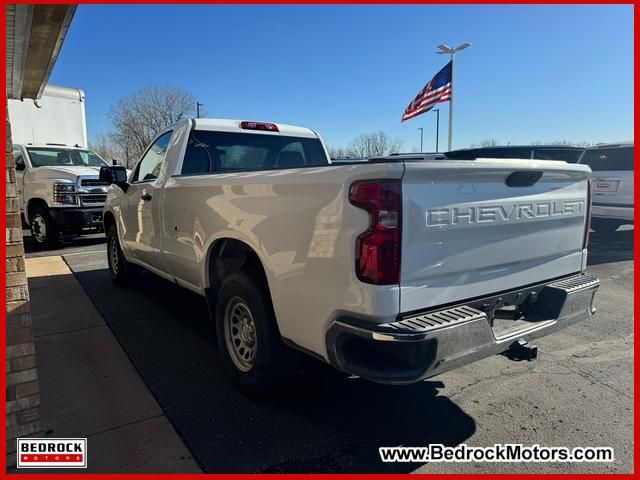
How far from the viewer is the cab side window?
4.78 metres

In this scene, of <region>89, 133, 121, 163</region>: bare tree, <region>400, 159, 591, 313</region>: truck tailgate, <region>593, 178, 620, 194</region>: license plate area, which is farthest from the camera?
<region>89, 133, 121, 163</region>: bare tree

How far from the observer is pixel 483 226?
253 centimetres

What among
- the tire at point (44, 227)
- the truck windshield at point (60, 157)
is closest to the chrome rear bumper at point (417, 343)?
the tire at point (44, 227)

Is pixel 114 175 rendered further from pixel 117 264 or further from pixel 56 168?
pixel 56 168

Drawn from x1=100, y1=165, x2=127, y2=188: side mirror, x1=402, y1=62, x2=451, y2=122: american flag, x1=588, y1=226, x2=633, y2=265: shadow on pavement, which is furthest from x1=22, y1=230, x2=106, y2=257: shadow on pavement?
x1=402, y1=62, x2=451, y2=122: american flag

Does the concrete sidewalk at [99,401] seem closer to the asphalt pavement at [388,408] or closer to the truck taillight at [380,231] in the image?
the asphalt pavement at [388,408]

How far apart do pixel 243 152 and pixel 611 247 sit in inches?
334

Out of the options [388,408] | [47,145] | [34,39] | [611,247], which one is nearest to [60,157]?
[47,145]

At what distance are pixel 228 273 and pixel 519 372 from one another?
2.49 metres

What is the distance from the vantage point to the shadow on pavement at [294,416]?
8.36 feet

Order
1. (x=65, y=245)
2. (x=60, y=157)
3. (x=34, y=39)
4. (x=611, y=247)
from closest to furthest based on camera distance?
(x=34, y=39) < (x=611, y=247) < (x=65, y=245) < (x=60, y=157)

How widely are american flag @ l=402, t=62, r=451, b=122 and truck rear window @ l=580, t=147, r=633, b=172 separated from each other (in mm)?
9731

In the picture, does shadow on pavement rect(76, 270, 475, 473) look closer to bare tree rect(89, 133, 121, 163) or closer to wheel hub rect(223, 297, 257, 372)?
wheel hub rect(223, 297, 257, 372)

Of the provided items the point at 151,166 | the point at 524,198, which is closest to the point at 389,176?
the point at 524,198
